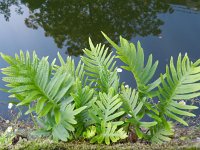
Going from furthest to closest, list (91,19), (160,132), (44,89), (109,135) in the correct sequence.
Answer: (91,19) → (160,132) → (44,89) → (109,135)

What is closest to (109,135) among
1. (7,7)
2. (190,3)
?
(190,3)

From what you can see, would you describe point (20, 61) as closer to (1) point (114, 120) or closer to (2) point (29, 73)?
(2) point (29, 73)

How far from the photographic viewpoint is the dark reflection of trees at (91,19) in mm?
6906

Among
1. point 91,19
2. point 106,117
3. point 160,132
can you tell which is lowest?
point 160,132

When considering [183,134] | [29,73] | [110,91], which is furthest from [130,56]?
[183,134]

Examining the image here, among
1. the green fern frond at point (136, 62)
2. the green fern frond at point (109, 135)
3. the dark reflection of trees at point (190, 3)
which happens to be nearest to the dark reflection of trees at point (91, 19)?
the dark reflection of trees at point (190, 3)

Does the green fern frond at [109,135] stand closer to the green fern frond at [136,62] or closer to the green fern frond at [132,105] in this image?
the green fern frond at [132,105]

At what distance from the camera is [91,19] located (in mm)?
7391

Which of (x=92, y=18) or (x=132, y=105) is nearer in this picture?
(x=132, y=105)

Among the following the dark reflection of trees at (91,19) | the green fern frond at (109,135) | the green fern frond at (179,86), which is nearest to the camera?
the green fern frond at (109,135)

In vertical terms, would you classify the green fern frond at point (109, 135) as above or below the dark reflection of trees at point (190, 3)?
below

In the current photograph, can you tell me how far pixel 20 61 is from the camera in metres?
2.61

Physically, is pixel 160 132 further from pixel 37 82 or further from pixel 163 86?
pixel 37 82

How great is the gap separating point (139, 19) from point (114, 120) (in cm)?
465
